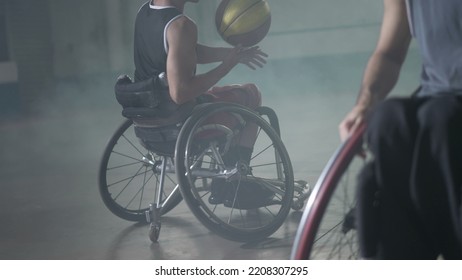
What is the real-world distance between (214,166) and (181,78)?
0.32m

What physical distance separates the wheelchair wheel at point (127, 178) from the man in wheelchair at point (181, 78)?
0.16m

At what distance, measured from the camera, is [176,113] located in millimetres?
3012

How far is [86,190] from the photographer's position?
353 centimetres

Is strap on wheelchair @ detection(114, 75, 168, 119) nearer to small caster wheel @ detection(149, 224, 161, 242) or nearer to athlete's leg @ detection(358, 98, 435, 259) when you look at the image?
small caster wheel @ detection(149, 224, 161, 242)

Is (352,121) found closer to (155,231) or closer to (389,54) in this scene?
(389,54)

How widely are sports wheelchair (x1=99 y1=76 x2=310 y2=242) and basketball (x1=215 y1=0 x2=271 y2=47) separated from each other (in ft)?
0.86

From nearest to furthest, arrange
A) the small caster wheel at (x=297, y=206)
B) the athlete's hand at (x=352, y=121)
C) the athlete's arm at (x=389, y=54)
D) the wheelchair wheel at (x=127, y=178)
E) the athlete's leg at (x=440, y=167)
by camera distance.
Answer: the athlete's leg at (x=440, y=167), the athlete's hand at (x=352, y=121), the athlete's arm at (x=389, y=54), the small caster wheel at (x=297, y=206), the wheelchair wheel at (x=127, y=178)

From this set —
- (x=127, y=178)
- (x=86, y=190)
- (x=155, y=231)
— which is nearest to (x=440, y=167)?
(x=155, y=231)

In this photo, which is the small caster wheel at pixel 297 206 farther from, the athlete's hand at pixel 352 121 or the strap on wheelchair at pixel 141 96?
the athlete's hand at pixel 352 121

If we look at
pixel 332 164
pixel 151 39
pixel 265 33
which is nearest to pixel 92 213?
pixel 151 39

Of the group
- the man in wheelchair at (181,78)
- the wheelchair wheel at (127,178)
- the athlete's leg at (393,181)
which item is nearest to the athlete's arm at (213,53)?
the man in wheelchair at (181,78)

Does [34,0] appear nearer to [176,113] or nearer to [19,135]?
[19,135]

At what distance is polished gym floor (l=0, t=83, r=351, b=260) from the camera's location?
3025mm

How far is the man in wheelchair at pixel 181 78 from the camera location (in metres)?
2.99
